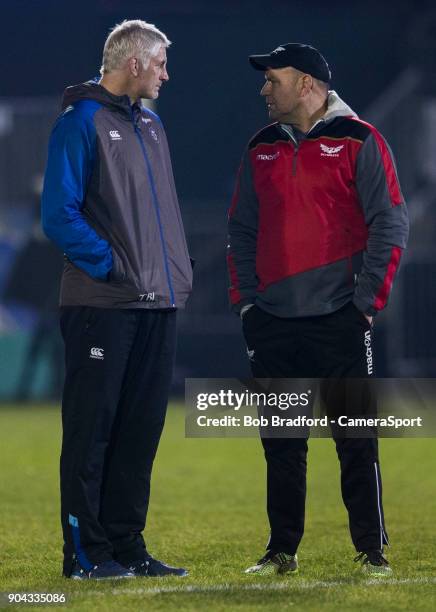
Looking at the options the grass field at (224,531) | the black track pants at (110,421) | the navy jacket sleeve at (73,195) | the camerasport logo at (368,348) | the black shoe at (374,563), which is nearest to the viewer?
the grass field at (224,531)

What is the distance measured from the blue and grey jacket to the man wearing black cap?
44cm

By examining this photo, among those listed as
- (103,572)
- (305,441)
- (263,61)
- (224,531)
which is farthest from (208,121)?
(103,572)

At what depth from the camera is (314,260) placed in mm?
6215

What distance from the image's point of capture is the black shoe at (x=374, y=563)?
6121 millimetres

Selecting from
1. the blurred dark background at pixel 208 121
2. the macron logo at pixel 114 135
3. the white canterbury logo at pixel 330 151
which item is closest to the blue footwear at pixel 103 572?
the macron logo at pixel 114 135

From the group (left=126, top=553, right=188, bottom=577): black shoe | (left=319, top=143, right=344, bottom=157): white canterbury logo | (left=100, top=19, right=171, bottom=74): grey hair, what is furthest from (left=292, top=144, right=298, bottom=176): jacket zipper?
(left=126, top=553, right=188, bottom=577): black shoe

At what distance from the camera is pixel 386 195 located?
609cm

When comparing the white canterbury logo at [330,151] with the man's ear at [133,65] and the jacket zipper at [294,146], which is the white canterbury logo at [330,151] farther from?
the man's ear at [133,65]

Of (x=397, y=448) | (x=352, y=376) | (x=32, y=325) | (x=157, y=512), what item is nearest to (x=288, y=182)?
(x=352, y=376)

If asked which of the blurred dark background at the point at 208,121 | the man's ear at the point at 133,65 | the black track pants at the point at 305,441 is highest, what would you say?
the blurred dark background at the point at 208,121

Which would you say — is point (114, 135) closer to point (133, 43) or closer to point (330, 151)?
point (133, 43)

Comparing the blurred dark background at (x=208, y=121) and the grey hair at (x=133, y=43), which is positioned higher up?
the blurred dark background at (x=208, y=121)

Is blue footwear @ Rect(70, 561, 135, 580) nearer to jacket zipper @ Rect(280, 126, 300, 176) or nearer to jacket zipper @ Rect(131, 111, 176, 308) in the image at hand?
jacket zipper @ Rect(131, 111, 176, 308)

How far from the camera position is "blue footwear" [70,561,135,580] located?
5930mm
